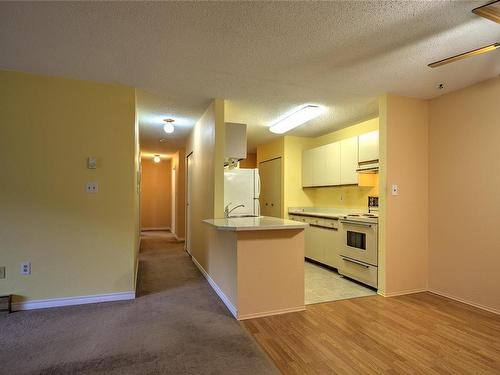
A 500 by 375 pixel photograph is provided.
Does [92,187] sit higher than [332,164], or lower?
lower

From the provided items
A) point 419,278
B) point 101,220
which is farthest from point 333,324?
point 101,220

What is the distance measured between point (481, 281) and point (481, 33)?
94.3 inches

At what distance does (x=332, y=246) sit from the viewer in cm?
438

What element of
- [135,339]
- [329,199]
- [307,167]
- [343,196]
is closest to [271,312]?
[135,339]

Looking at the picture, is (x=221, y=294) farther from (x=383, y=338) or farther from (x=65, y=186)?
(x=65, y=186)

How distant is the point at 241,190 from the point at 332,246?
5.39 ft

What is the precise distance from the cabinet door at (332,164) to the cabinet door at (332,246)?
0.86 metres

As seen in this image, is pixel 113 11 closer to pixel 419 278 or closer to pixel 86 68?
pixel 86 68

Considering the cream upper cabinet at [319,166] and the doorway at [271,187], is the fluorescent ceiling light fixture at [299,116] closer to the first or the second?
the cream upper cabinet at [319,166]

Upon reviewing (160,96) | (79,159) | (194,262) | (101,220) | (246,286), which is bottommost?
(194,262)

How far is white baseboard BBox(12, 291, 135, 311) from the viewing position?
2852mm

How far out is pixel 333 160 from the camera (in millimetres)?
4773

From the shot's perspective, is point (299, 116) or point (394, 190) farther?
point (299, 116)

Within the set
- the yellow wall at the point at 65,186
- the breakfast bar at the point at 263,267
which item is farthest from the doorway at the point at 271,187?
the yellow wall at the point at 65,186
